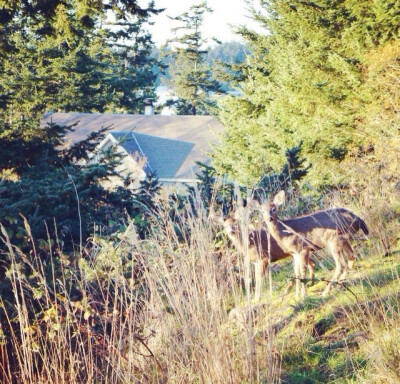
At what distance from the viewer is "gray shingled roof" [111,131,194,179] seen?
102 feet

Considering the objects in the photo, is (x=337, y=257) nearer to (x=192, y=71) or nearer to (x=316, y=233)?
(x=316, y=233)

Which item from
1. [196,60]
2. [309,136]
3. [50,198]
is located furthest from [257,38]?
[196,60]

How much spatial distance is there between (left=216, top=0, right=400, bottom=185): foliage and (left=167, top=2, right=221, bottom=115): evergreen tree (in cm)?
2650

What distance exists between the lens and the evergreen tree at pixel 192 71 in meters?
42.7

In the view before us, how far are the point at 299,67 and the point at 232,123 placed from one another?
3709 mm

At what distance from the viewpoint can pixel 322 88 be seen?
526 inches

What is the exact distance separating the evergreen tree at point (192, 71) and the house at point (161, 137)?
23.0 feet

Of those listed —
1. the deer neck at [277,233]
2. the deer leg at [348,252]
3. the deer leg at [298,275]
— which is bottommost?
the deer leg at [298,275]

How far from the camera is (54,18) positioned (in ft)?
33.5

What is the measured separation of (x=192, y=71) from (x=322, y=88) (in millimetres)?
30333

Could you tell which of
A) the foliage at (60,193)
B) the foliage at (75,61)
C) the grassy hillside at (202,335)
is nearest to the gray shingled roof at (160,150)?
the foliage at (75,61)

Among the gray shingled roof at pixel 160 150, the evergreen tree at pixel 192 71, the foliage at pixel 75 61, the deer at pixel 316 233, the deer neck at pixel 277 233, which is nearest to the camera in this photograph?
the deer at pixel 316 233

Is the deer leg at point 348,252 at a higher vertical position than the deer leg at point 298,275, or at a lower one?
higher

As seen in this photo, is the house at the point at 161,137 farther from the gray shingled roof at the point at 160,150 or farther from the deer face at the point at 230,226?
the deer face at the point at 230,226
